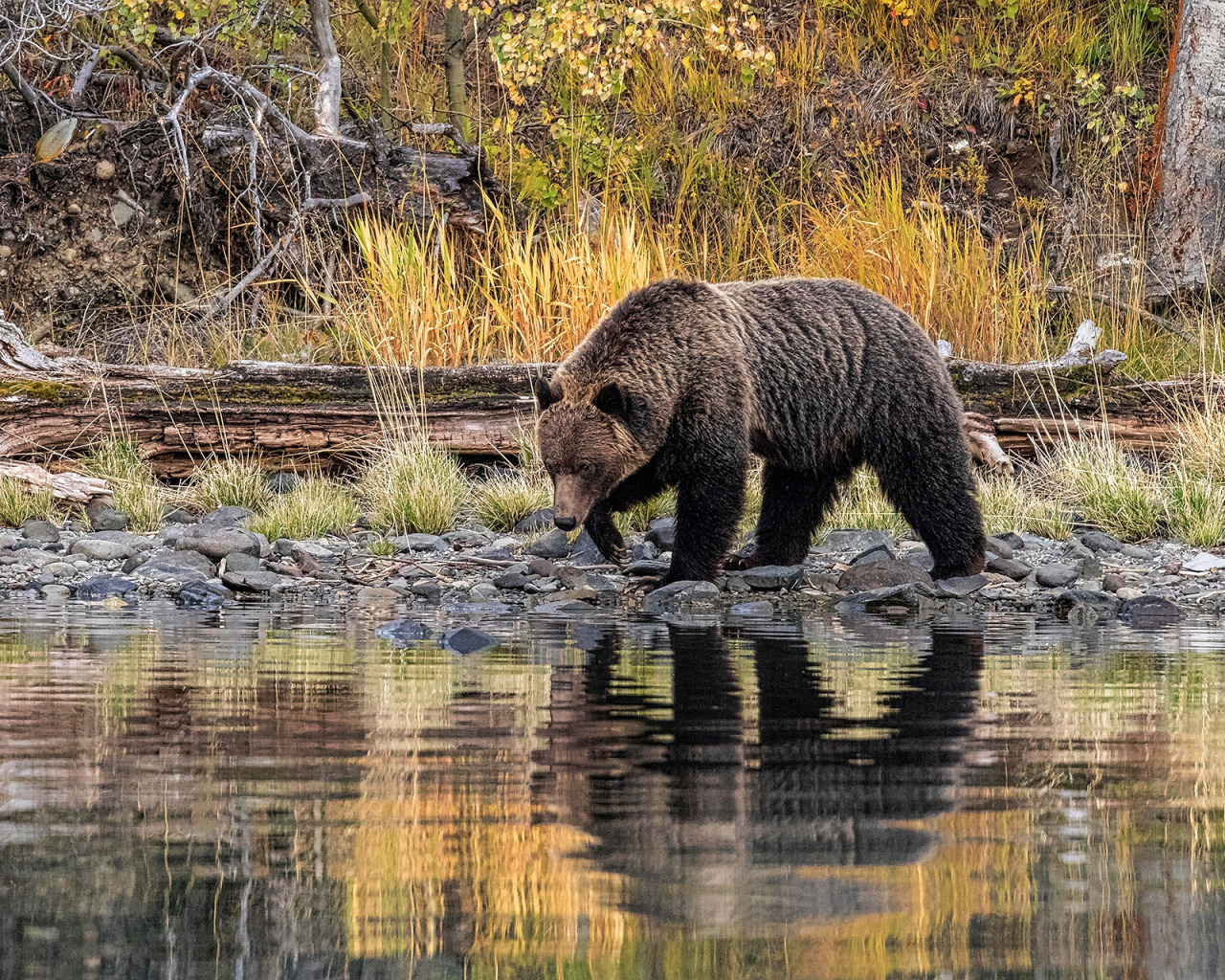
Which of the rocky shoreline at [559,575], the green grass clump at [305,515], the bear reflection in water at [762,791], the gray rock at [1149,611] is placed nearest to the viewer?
the bear reflection in water at [762,791]

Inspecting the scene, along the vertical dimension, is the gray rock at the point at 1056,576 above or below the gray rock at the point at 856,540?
above

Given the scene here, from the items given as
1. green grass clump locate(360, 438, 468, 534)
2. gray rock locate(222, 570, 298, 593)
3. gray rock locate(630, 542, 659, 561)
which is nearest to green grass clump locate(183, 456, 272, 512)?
green grass clump locate(360, 438, 468, 534)

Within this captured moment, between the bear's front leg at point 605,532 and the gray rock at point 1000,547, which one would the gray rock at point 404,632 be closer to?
the bear's front leg at point 605,532

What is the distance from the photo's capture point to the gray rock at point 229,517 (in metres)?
9.07

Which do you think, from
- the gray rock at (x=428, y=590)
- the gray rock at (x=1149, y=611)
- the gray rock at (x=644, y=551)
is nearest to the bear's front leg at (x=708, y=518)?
the gray rock at (x=644, y=551)

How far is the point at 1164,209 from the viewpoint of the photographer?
14508 millimetres

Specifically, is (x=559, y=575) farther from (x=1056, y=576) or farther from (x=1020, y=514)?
(x=1020, y=514)

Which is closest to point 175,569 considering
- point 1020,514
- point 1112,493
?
point 1020,514

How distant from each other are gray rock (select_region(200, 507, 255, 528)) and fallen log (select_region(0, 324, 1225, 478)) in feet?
2.54

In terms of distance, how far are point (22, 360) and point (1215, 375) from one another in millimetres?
8381

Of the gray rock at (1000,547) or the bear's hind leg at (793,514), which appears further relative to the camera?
the gray rock at (1000,547)

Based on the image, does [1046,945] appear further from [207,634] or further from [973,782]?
[207,634]

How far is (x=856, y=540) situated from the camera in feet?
29.8

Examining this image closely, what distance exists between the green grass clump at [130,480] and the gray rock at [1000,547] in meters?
5.04
